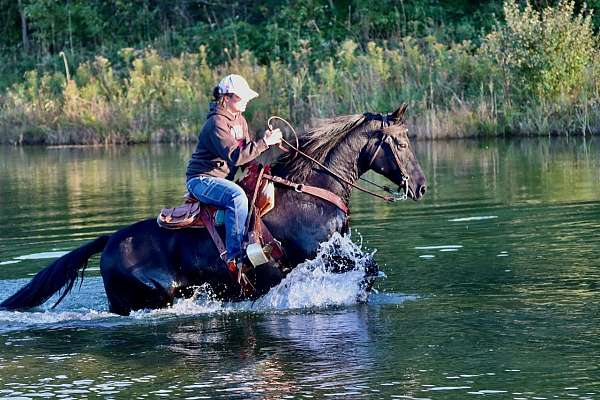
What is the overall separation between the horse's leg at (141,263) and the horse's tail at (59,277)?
1.20 ft

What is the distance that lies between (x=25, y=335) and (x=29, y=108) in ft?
92.1

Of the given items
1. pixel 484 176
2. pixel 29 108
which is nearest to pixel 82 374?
pixel 484 176

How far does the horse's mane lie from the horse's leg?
3.90 ft

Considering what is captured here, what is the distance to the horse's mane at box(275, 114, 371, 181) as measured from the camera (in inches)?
441

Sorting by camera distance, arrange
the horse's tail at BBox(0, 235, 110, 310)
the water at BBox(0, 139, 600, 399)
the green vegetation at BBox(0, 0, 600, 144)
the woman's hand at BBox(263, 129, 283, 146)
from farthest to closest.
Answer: the green vegetation at BBox(0, 0, 600, 144)
the horse's tail at BBox(0, 235, 110, 310)
the woman's hand at BBox(263, 129, 283, 146)
the water at BBox(0, 139, 600, 399)

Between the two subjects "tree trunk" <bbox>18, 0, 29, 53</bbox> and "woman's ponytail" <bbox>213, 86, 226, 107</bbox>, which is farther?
"tree trunk" <bbox>18, 0, 29, 53</bbox>

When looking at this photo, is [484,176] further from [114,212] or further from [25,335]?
[25,335]

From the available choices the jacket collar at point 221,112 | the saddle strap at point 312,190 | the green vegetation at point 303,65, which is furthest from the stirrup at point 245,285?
the green vegetation at point 303,65

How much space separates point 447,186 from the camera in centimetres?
2120

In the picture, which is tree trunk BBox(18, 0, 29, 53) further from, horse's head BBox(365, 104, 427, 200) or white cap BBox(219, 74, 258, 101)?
white cap BBox(219, 74, 258, 101)

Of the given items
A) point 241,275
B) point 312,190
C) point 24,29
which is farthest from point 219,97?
point 24,29

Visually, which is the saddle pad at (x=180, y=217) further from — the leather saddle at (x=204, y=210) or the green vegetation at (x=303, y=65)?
the green vegetation at (x=303, y=65)

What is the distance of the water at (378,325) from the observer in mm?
8625

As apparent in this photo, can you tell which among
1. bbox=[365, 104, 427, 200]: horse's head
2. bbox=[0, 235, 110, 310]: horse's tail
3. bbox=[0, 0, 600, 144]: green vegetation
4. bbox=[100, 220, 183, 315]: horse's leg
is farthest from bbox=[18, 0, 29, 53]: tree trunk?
bbox=[365, 104, 427, 200]: horse's head
